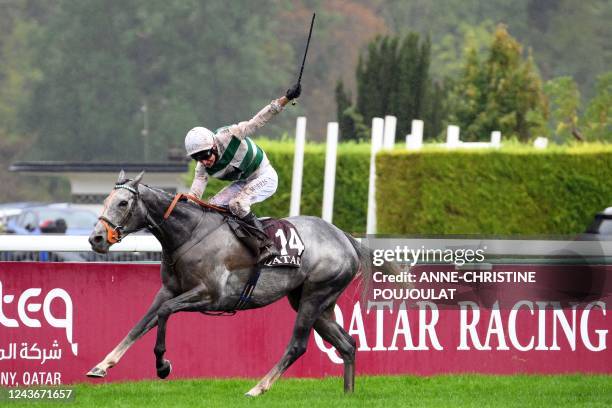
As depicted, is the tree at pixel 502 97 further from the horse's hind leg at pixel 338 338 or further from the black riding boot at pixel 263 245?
the black riding boot at pixel 263 245

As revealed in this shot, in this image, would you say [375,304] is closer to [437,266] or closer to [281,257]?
[437,266]

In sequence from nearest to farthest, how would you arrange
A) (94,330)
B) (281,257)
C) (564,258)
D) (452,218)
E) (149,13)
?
(281,257), (94,330), (564,258), (452,218), (149,13)

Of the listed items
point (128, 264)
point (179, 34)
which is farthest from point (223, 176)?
point (179, 34)

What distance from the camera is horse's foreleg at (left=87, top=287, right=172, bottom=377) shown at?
929 centimetres

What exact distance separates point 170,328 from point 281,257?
1532mm

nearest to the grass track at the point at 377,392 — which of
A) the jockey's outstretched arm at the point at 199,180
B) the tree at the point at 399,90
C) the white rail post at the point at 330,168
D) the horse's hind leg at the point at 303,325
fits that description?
the horse's hind leg at the point at 303,325

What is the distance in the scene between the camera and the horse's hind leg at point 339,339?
34.3 feet

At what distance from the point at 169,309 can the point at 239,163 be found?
1.21 metres

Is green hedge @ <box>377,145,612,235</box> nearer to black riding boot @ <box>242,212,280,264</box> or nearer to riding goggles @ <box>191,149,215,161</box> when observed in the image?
black riding boot @ <box>242,212,280,264</box>

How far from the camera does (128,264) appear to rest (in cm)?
1142

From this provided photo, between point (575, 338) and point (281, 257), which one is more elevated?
point (281, 257)

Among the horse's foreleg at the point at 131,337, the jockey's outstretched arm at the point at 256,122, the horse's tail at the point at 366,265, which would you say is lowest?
the horse's foreleg at the point at 131,337

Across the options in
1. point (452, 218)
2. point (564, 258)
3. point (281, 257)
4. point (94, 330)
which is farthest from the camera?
point (452, 218)

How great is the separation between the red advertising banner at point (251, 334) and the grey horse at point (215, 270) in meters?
0.93
